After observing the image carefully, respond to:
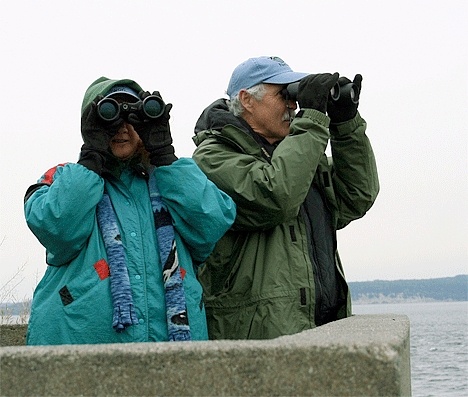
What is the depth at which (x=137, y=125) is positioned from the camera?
3076mm

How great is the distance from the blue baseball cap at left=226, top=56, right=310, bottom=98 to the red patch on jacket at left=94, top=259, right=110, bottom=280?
1336 mm

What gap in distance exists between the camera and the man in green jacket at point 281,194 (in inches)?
132

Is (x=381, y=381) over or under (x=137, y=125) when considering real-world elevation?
under

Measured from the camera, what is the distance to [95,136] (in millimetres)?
3014

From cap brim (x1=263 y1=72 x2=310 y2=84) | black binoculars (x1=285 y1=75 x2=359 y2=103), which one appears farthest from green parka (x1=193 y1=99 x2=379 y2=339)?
cap brim (x1=263 y1=72 x2=310 y2=84)

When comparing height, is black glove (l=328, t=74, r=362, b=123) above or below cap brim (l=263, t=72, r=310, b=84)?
below

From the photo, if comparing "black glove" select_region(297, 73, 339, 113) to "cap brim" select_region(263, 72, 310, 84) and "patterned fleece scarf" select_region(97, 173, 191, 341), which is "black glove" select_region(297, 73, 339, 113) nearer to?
"cap brim" select_region(263, 72, 310, 84)

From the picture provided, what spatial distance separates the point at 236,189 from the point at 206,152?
29cm

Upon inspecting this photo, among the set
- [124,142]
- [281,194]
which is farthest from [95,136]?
[281,194]

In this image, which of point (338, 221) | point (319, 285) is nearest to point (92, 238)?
point (319, 285)

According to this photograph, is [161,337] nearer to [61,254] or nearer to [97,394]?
[61,254]

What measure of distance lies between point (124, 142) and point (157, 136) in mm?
128

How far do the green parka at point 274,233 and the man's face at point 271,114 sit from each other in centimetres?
9

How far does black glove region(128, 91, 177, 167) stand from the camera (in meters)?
3.08
